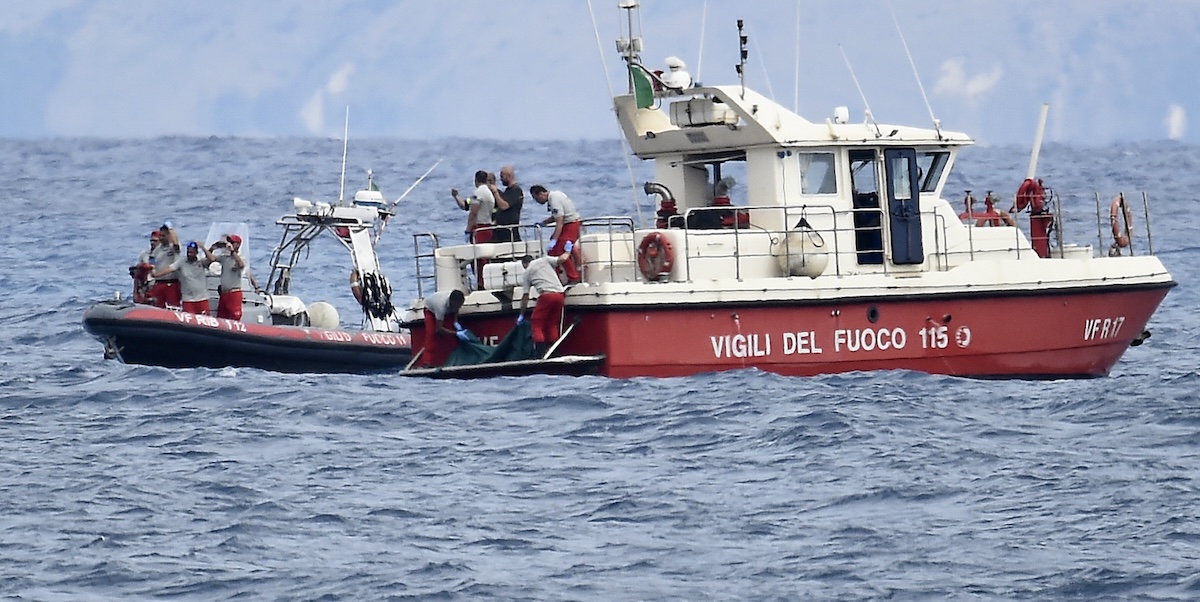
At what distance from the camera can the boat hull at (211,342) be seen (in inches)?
786

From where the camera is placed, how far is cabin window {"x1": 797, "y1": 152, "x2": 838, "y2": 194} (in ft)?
62.7

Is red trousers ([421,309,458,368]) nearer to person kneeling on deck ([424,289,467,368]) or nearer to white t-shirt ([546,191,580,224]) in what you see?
person kneeling on deck ([424,289,467,368])

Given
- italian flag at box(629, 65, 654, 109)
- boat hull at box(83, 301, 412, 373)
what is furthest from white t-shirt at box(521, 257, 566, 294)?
boat hull at box(83, 301, 412, 373)

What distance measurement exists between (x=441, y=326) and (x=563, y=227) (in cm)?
146

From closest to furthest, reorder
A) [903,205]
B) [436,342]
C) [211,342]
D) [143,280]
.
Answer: [436,342]
[903,205]
[211,342]
[143,280]

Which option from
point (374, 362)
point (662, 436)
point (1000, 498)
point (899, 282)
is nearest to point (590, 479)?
point (662, 436)

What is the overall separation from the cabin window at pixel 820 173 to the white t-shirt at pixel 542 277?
9.09 ft

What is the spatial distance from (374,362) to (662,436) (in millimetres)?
6351

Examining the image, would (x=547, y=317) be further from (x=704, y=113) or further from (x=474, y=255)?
(x=704, y=113)

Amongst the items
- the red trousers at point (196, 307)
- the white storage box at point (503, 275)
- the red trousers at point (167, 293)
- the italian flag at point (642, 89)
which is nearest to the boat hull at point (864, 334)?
the white storage box at point (503, 275)

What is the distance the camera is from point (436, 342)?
61.9 ft

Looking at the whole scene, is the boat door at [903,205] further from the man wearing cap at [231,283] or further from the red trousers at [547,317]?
the man wearing cap at [231,283]

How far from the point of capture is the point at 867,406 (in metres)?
16.6

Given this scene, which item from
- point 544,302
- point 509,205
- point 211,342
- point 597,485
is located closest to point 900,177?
point 509,205
